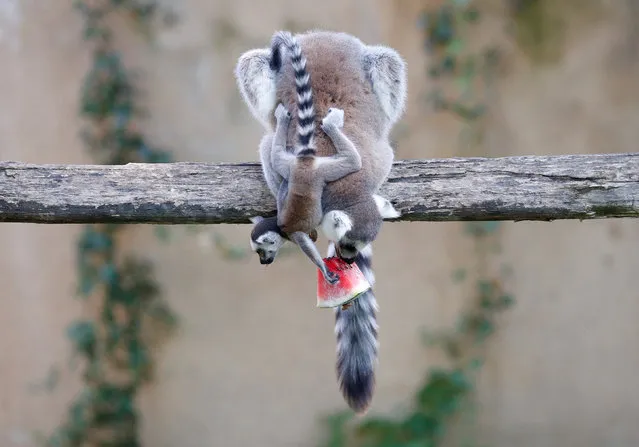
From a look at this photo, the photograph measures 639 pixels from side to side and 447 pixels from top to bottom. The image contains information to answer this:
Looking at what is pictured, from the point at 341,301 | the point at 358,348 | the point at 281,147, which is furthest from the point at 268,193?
the point at 358,348

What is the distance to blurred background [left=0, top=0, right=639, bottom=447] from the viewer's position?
4.77 m

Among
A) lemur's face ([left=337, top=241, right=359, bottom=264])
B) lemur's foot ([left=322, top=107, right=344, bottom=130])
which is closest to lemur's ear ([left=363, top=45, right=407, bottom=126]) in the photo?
lemur's foot ([left=322, top=107, right=344, bottom=130])

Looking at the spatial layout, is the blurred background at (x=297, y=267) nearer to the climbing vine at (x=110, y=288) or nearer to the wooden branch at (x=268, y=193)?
the climbing vine at (x=110, y=288)

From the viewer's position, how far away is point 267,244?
2695 mm

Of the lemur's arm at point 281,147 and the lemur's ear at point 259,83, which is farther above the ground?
the lemur's ear at point 259,83

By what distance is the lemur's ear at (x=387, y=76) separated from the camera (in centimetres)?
323

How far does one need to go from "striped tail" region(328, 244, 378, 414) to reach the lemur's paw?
548 millimetres

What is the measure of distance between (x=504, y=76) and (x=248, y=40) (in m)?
1.68

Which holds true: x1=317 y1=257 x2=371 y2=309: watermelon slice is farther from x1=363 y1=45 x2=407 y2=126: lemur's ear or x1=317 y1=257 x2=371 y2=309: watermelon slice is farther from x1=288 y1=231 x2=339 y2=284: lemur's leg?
x1=363 y1=45 x2=407 y2=126: lemur's ear

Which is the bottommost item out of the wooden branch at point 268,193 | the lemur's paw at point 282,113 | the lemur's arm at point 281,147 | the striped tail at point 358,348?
the striped tail at point 358,348

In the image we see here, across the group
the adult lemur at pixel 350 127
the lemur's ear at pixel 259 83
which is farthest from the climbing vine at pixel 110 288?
the adult lemur at pixel 350 127

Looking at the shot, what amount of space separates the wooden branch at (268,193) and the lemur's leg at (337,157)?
20cm

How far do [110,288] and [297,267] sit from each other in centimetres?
123

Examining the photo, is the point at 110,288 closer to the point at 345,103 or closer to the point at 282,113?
the point at 282,113
